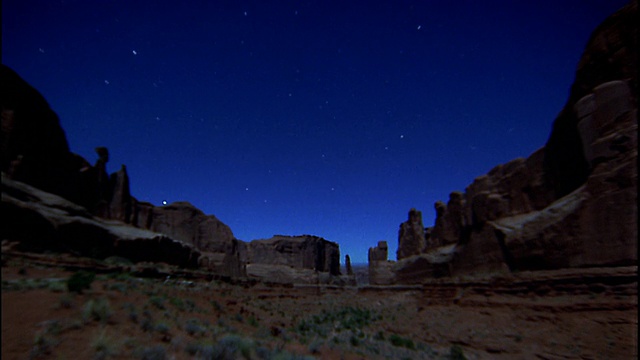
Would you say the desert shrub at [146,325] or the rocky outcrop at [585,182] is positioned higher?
the rocky outcrop at [585,182]

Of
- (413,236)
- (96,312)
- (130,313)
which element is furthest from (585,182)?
(413,236)

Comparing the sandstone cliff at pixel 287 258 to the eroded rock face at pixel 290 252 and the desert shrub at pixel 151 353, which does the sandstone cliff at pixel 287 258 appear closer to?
the eroded rock face at pixel 290 252

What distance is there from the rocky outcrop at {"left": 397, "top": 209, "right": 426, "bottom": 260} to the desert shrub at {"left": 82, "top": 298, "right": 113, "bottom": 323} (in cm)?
6076

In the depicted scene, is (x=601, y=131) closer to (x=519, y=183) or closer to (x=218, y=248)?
(x=519, y=183)

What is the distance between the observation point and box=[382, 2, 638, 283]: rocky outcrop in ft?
54.6

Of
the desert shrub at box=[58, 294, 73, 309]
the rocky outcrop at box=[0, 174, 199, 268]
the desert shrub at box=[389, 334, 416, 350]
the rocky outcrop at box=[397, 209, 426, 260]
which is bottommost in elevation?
the desert shrub at box=[389, 334, 416, 350]

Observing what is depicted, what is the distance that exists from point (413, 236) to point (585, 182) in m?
46.5

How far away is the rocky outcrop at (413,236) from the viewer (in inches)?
2468

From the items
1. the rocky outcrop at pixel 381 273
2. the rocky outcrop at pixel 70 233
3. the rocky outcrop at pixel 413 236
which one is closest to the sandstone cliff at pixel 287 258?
the rocky outcrop at pixel 381 273

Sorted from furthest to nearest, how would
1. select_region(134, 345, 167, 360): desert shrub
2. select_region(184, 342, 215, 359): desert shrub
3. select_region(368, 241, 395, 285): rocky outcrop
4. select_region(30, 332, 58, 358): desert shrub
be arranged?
select_region(368, 241, 395, 285): rocky outcrop
select_region(184, 342, 215, 359): desert shrub
select_region(134, 345, 167, 360): desert shrub
select_region(30, 332, 58, 358): desert shrub

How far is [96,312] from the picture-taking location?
6.78m

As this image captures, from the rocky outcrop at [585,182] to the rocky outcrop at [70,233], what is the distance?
25605mm

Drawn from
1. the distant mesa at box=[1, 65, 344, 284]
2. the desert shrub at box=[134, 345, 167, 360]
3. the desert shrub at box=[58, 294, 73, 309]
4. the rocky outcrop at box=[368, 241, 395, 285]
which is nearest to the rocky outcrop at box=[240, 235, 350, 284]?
the distant mesa at box=[1, 65, 344, 284]

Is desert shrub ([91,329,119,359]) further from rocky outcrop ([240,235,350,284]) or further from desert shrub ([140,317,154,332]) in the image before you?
rocky outcrop ([240,235,350,284])
